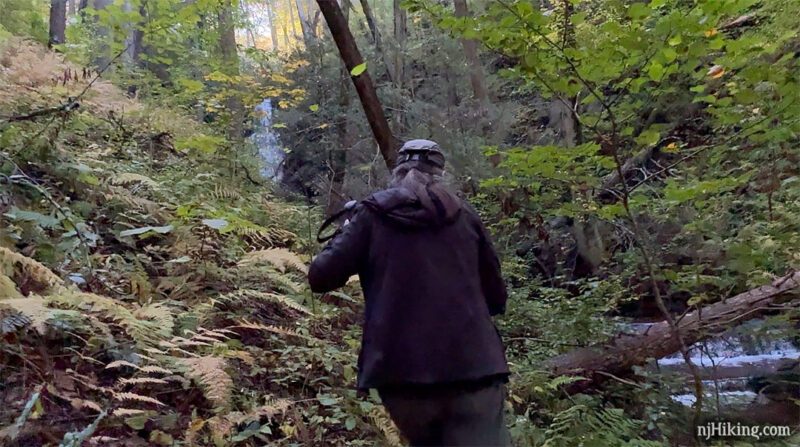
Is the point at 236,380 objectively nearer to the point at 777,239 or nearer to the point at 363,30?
the point at 777,239

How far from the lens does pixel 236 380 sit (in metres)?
4.26

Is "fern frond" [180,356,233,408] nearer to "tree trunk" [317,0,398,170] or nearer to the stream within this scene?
"tree trunk" [317,0,398,170]

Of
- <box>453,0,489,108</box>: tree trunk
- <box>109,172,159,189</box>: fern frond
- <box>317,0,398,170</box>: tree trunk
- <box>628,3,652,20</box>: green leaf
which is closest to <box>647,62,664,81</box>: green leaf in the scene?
<box>628,3,652,20</box>: green leaf

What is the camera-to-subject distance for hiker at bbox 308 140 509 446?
254cm

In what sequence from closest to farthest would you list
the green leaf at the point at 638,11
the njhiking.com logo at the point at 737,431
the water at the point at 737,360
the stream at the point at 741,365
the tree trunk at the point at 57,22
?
the green leaf at the point at 638,11
the njhiking.com logo at the point at 737,431
the stream at the point at 741,365
the water at the point at 737,360
the tree trunk at the point at 57,22

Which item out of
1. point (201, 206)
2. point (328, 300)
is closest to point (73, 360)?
point (201, 206)

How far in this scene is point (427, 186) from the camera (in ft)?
9.02

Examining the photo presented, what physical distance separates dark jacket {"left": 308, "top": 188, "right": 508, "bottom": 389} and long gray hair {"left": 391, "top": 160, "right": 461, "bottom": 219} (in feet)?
0.09

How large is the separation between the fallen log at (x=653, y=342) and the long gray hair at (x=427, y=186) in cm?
413

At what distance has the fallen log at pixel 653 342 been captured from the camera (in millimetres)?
6113

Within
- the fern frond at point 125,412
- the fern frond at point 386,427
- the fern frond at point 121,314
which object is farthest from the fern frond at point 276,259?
the fern frond at point 125,412

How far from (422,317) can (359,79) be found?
4.26 meters

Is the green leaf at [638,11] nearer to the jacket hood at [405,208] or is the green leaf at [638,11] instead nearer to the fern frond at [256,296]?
the jacket hood at [405,208]

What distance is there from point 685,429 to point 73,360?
213 inches
